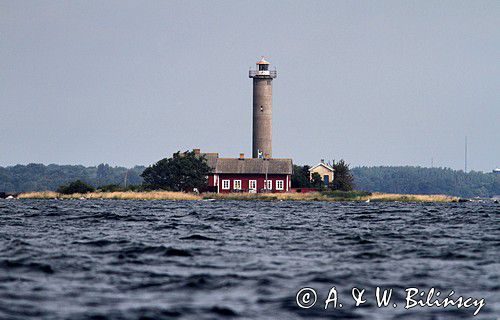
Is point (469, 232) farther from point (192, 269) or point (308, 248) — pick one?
point (192, 269)

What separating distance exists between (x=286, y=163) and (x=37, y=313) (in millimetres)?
83053

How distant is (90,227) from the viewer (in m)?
28.4

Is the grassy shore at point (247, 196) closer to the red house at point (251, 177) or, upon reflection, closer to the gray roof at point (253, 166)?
the red house at point (251, 177)

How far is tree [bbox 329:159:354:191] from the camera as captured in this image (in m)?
92.7

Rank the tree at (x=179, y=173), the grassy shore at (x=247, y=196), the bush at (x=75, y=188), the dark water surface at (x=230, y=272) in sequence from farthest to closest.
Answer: the tree at (x=179, y=173), the bush at (x=75, y=188), the grassy shore at (x=247, y=196), the dark water surface at (x=230, y=272)

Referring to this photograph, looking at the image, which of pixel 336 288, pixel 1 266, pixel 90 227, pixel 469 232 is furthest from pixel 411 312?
pixel 90 227

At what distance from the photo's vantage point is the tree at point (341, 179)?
304ft

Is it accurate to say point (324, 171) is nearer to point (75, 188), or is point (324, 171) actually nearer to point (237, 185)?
point (237, 185)

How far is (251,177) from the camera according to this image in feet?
304

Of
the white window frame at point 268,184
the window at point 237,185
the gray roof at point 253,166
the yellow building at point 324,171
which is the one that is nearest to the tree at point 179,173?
the gray roof at point 253,166

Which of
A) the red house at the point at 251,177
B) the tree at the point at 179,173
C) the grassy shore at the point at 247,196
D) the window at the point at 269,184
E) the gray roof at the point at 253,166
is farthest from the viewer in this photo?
the gray roof at the point at 253,166

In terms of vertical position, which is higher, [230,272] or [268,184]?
[268,184]

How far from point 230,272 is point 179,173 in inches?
2957

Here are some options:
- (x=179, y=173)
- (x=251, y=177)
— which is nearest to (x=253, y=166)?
(x=251, y=177)
